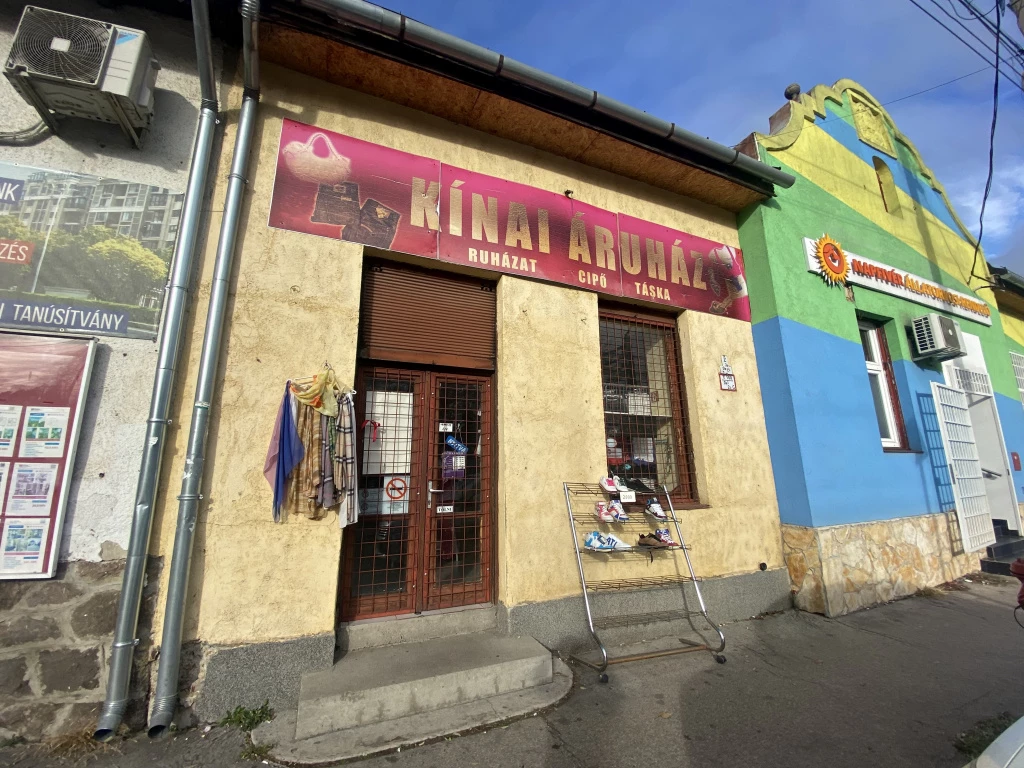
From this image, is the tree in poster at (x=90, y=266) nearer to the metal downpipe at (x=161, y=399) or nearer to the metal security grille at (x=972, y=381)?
the metal downpipe at (x=161, y=399)

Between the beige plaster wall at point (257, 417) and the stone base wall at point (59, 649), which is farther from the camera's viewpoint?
the beige plaster wall at point (257, 417)

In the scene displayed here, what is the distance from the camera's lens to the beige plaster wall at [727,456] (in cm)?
472

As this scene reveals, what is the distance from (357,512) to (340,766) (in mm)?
1486

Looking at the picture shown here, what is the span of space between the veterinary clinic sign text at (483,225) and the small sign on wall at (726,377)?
700 mm

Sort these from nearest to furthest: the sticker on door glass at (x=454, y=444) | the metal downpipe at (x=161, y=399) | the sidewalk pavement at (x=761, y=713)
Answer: the sidewalk pavement at (x=761, y=713)
the metal downpipe at (x=161, y=399)
the sticker on door glass at (x=454, y=444)

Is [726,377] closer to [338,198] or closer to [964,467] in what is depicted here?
[964,467]

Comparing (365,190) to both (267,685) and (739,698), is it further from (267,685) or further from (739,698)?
(739,698)

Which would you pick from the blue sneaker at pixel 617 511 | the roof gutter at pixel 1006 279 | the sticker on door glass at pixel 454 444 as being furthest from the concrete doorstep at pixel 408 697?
the roof gutter at pixel 1006 279

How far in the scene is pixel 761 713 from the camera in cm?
293

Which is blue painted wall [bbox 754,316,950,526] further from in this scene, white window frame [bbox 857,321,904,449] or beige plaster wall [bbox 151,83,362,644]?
beige plaster wall [bbox 151,83,362,644]

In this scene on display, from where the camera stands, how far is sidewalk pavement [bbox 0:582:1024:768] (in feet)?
8.09

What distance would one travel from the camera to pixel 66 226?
2986mm

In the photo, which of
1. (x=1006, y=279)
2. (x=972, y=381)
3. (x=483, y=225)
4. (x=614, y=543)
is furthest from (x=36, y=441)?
(x=1006, y=279)

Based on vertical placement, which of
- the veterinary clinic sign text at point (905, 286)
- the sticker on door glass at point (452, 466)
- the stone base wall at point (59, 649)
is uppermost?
the veterinary clinic sign text at point (905, 286)
